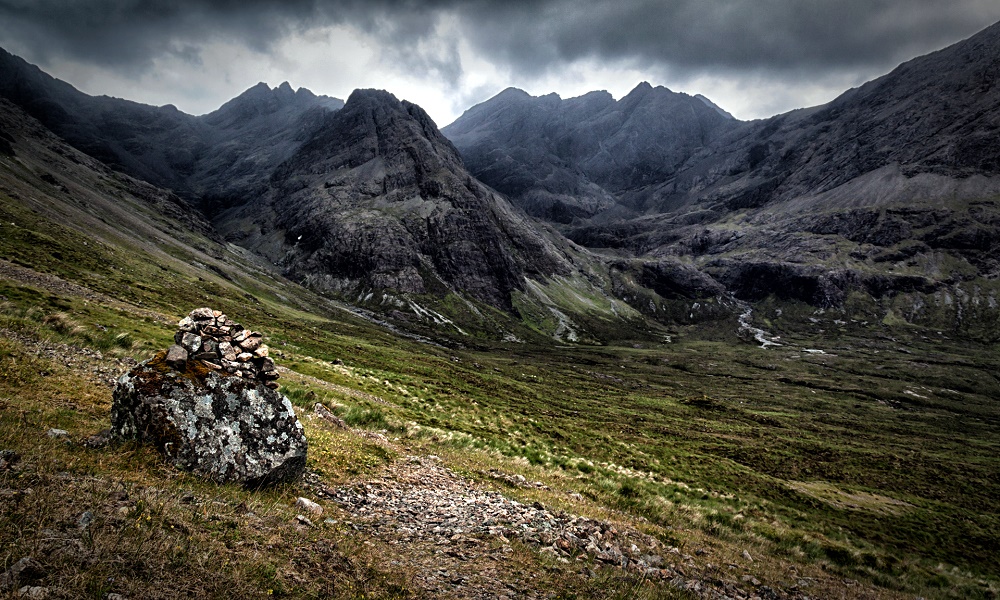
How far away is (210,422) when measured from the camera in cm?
1012

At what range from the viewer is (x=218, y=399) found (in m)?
10.5

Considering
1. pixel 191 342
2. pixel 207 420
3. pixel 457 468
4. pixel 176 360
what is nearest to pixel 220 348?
pixel 191 342

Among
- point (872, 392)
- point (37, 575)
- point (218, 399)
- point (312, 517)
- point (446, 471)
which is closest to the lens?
point (37, 575)

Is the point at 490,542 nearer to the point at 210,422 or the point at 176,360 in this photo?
the point at 210,422

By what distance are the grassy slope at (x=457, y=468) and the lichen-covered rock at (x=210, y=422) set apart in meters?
0.63

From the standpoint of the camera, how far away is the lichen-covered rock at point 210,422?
9.54 meters

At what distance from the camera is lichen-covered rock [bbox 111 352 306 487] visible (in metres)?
9.54

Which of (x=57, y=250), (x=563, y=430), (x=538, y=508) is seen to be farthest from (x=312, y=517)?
(x=57, y=250)

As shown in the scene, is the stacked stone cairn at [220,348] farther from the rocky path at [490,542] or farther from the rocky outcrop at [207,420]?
the rocky path at [490,542]

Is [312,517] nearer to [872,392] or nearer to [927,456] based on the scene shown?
[927,456]

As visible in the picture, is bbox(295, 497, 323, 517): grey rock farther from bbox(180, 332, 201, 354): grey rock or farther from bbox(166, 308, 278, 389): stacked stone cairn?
bbox(180, 332, 201, 354): grey rock

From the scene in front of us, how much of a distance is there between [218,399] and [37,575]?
629cm

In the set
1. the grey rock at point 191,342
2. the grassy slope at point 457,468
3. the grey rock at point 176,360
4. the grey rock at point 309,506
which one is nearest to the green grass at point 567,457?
the grassy slope at point 457,468

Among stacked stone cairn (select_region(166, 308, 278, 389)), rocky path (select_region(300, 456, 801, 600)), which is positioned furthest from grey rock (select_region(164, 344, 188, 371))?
rocky path (select_region(300, 456, 801, 600))
